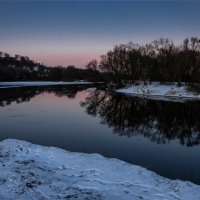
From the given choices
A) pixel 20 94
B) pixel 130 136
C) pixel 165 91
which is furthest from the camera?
pixel 165 91

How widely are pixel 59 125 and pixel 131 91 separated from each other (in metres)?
37.2

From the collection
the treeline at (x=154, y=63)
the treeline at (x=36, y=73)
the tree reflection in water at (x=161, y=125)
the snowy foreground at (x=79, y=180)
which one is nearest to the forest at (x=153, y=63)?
the treeline at (x=154, y=63)

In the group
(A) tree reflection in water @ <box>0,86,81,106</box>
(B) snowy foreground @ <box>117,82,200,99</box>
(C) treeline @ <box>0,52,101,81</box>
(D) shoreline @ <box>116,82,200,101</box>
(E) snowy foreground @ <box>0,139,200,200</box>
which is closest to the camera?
(E) snowy foreground @ <box>0,139,200,200</box>

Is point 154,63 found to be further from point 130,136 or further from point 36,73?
point 36,73

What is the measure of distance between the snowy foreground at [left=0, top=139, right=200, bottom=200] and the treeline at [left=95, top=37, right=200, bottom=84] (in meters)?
43.4

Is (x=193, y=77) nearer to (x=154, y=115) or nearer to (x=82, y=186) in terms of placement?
(x=154, y=115)

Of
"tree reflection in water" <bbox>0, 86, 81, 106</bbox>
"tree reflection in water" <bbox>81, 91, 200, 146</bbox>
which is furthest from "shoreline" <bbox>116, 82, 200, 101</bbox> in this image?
"tree reflection in water" <bbox>81, 91, 200, 146</bbox>

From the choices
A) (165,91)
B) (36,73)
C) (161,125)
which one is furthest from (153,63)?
(36,73)

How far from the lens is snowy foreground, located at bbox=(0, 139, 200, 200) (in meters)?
7.70

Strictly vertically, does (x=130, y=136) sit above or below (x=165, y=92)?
below

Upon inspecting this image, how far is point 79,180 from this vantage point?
8.67 meters

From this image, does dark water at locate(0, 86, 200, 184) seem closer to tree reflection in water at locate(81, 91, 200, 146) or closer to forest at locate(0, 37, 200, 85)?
tree reflection in water at locate(81, 91, 200, 146)

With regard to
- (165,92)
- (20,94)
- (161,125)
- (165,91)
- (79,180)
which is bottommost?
(161,125)

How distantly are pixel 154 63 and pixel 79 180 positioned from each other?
55477 mm
